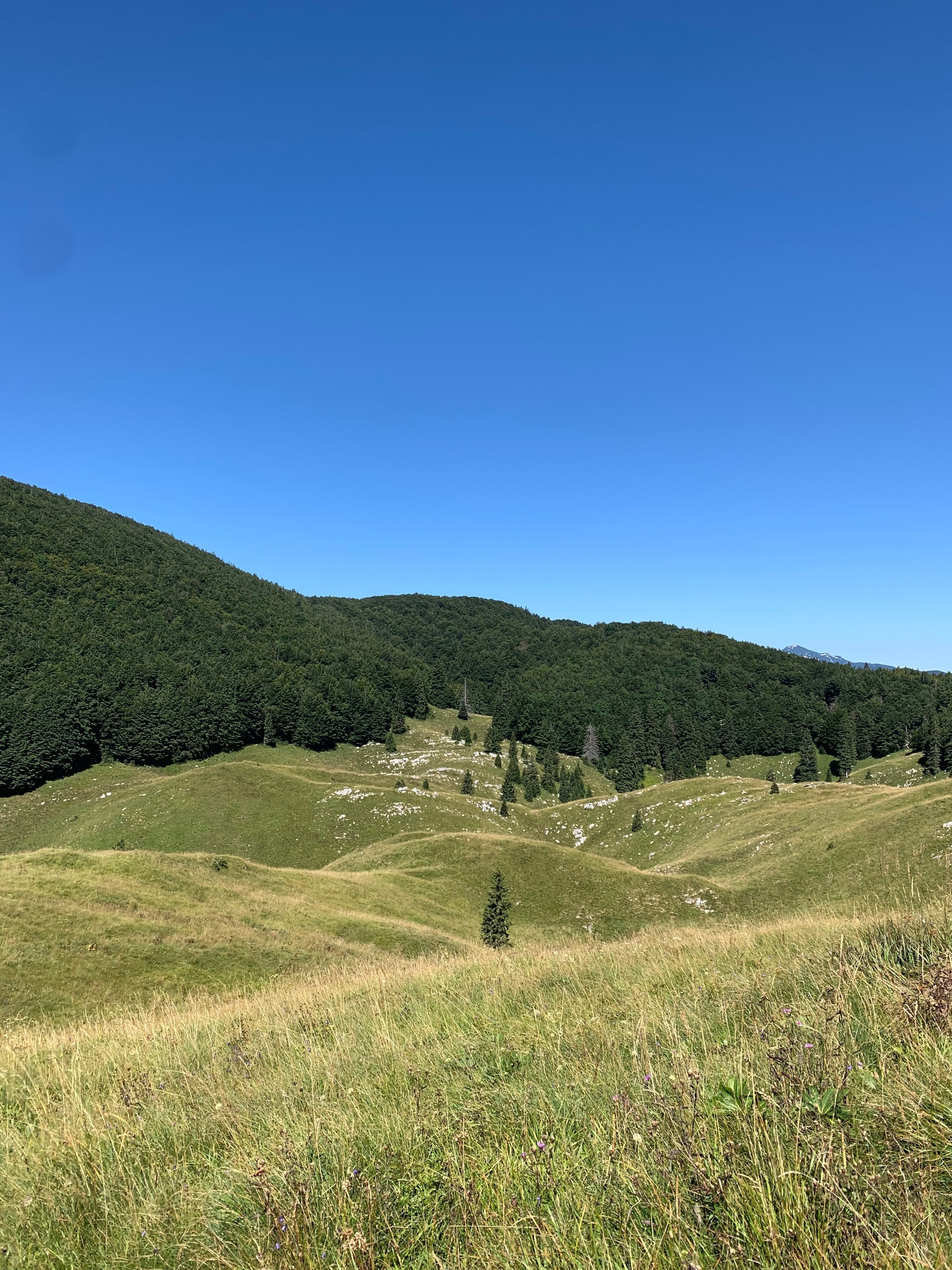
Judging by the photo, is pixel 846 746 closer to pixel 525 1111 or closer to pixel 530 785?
pixel 530 785

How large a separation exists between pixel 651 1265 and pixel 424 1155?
1680 millimetres

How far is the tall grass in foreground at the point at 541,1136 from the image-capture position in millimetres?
2340

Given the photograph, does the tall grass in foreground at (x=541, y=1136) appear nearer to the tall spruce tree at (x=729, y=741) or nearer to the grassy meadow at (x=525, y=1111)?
the grassy meadow at (x=525, y=1111)

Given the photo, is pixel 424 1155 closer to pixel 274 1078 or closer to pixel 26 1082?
pixel 274 1078

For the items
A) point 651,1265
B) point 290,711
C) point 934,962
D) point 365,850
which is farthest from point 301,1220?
point 290,711

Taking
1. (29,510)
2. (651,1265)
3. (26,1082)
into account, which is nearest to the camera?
(651,1265)

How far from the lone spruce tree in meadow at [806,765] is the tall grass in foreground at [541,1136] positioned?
12808cm

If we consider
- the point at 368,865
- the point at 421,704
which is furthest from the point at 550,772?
the point at 368,865

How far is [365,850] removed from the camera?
57.8m

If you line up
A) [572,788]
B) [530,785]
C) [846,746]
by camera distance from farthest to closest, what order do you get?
[846,746] → [572,788] → [530,785]

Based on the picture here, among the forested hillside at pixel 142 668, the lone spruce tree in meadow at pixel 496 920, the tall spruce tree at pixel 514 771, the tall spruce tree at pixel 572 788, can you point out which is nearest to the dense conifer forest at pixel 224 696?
the forested hillside at pixel 142 668

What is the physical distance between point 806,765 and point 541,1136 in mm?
145009

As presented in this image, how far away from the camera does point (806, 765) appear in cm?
12756

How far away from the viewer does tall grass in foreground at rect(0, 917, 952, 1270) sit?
2340mm
